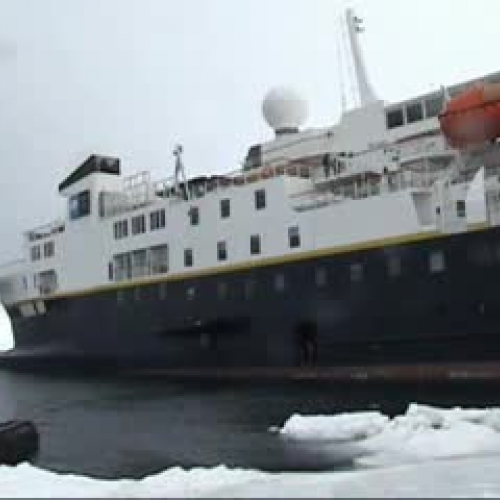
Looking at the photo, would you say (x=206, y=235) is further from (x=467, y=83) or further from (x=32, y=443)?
(x=32, y=443)

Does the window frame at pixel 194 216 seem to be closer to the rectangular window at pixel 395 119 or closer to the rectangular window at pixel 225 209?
the rectangular window at pixel 225 209

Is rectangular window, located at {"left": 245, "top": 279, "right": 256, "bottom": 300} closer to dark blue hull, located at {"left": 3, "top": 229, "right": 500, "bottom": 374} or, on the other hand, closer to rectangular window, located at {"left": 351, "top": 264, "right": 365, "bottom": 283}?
dark blue hull, located at {"left": 3, "top": 229, "right": 500, "bottom": 374}

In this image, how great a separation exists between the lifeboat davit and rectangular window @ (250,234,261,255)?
24.9 ft

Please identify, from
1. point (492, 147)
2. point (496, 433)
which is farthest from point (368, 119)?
point (496, 433)

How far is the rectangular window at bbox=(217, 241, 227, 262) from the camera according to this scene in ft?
109

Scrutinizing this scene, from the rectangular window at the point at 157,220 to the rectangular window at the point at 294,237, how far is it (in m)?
6.92

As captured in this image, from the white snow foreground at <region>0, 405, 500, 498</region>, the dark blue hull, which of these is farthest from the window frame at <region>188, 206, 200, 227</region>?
the white snow foreground at <region>0, 405, 500, 498</region>

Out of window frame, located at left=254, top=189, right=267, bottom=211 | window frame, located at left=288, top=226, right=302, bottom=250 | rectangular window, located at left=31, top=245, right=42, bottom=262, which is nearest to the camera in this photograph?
window frame, located at left=288, top=226, right=302, bottom=250

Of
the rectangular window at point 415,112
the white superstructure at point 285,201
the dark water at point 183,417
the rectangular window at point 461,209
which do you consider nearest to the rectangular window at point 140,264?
the white superstructure at point 285,201

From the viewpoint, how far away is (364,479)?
10664 mm

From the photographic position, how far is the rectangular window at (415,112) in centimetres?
3111

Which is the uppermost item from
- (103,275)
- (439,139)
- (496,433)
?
(439,139)

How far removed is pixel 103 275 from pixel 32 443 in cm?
2186

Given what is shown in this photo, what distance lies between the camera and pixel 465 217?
86.4 feet
